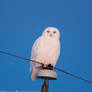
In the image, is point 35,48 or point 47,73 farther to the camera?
point 35,48

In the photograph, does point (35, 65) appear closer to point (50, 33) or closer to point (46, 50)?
point (46, 50)

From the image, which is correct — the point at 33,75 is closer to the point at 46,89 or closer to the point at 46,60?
the point at 46,60

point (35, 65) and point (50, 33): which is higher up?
point (50, 33)

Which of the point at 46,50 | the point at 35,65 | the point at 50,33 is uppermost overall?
the point at 50,33

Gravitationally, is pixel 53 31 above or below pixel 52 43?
above

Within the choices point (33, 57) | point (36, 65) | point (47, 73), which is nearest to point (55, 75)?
point (47, 73)

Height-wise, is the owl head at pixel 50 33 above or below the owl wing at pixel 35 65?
above

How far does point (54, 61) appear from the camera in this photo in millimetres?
1550

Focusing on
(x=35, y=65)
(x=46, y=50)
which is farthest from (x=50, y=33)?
(x=35, y=65)

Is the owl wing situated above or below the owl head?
below

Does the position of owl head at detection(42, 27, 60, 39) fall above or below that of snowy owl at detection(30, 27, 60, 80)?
above

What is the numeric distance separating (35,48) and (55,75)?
1.49ft

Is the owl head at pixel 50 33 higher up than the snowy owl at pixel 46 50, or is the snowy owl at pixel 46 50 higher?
the owl head at pixel 50 33

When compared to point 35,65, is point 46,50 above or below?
above
